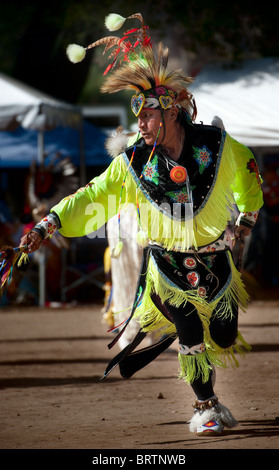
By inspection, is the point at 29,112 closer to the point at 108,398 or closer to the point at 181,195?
the point at 108,398

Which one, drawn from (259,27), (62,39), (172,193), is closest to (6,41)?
(62,39)

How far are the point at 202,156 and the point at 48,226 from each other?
0.91 metres

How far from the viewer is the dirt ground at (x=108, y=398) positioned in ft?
13.4

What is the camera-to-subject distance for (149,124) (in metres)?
4.31

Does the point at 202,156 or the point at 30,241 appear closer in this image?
the point at 30,241

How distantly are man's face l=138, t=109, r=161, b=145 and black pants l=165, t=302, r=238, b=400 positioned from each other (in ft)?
2.93

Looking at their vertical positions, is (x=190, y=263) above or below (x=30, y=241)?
below

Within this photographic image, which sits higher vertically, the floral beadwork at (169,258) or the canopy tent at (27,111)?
the canopy tent at (27,111)

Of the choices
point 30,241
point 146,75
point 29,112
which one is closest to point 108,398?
point 30,241

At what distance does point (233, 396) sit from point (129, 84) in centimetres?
214

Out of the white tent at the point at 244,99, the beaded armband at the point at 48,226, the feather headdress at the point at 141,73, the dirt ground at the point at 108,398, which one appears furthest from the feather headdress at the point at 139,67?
the white tent at the point at 244,99

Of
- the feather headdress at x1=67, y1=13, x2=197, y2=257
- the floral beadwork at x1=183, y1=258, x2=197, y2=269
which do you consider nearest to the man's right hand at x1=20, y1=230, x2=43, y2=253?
the feather headdress at x1=67, y1=13, x2=197, y2=257

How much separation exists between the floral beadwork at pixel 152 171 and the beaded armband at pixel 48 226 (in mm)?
533

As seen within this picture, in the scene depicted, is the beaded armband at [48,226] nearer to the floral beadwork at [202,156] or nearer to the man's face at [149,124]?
the man's face at [149,124]
